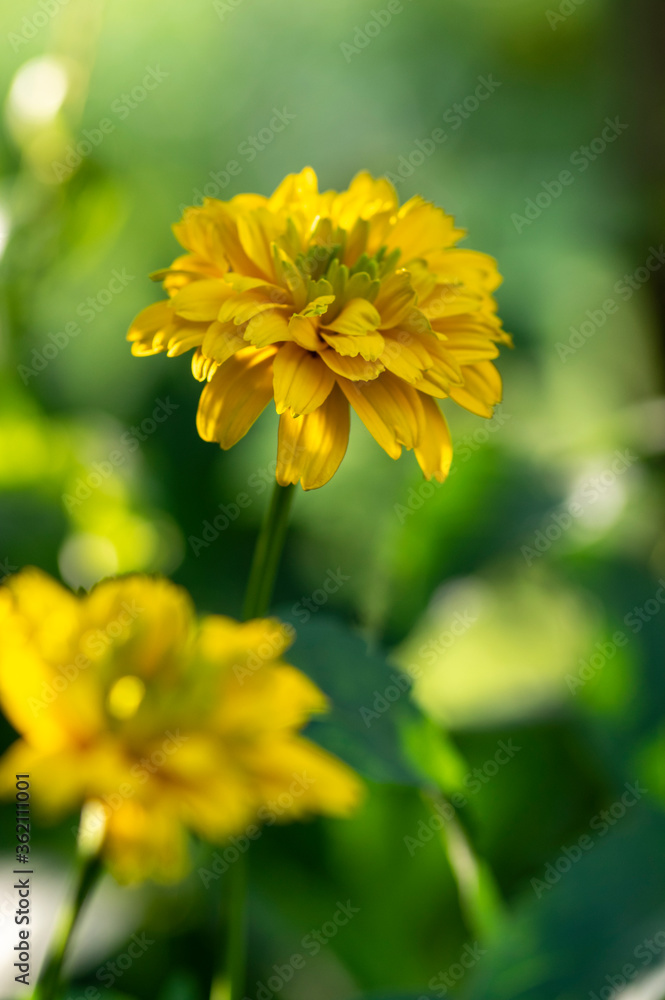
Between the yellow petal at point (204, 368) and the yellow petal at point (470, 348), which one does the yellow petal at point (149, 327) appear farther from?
the yellow petal at point (470, 348)

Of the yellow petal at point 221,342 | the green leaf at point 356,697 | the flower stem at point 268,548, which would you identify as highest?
the yellow petal at point 221,342

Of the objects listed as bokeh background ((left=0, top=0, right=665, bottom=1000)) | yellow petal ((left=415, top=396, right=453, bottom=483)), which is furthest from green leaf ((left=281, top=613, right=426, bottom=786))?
yellow petal ((left=415, top=396, right=453, bottom=483))

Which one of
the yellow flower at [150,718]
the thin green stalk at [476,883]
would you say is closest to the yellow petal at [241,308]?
the yellow flower at [150,718]

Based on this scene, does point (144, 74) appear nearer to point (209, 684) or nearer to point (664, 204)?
point (664, 204)

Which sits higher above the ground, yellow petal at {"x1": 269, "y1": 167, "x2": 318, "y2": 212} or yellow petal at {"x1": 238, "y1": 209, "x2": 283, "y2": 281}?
yellow petal at {"x1": 269, "y1": 167, "x2": 318, "y2": 212}

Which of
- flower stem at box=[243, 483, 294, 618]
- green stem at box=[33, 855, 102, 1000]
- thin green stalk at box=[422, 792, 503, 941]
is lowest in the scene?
green stem at box=[33, 855, 102, 1000]

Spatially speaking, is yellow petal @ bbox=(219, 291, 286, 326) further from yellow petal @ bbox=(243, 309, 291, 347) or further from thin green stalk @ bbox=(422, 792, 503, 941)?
thin green stalk @ bbox=(422, 792, 503, 941)

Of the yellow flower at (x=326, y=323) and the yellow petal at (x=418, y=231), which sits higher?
the yellow petal at (x=418, y=231)

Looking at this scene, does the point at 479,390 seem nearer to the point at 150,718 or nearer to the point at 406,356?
the point at 406,356
